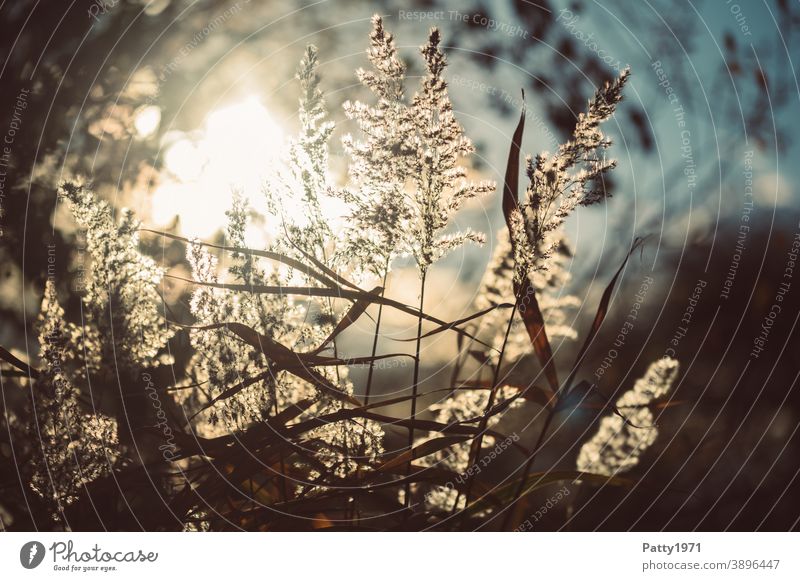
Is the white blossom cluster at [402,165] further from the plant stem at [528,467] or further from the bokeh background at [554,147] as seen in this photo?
the plant stem at [528,467]

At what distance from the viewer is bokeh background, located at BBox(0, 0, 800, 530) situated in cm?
94

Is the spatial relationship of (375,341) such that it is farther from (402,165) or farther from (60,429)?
(60,429)

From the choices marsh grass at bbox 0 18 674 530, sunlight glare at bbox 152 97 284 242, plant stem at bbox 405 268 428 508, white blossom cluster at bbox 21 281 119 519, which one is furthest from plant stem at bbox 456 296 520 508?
white blossom cluster at bbox 21 281 119 519

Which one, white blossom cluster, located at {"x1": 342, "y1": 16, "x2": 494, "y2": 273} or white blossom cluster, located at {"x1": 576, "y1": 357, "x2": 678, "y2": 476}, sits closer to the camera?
white blossom cluster, located at {"x1": 342, "y1": 16, "x2": 494, "y2": 273}

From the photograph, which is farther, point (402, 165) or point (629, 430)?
point (629, 430)

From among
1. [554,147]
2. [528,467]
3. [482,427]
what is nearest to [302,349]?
[482,427]

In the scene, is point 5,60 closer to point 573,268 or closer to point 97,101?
point 97,101

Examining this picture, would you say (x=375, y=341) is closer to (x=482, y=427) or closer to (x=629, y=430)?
(x=482, y=427)

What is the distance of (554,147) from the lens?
98cm

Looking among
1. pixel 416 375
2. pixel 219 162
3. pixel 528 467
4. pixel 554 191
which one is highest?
pixel 219 162

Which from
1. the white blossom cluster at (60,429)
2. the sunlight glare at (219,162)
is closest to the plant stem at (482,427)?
the sunlight glare at (219,162)

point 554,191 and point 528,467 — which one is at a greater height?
point 554,191

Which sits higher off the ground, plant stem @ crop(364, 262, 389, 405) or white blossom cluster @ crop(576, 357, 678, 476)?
plant stem @ crop(364, 262, 389, 405)

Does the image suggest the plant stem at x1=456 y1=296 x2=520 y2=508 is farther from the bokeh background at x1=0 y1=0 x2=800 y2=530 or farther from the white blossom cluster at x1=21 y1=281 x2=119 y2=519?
the white blossom cluster at x1=21 y1=281 x2=119 y2=519
